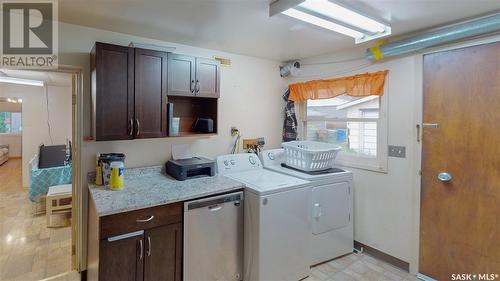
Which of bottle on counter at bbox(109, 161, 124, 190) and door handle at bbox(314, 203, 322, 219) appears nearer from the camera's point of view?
bottle on counter at bbox(109, 161, 124, 190)

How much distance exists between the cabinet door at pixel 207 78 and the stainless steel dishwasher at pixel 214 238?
104cm

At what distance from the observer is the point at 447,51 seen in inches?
88.4

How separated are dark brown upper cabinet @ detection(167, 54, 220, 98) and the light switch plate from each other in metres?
1.84

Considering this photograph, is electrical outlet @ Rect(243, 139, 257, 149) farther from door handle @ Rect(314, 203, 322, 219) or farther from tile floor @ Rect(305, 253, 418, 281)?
tile floor @ Rect(305, 253, 418, 281)

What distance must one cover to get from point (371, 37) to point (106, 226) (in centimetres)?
253

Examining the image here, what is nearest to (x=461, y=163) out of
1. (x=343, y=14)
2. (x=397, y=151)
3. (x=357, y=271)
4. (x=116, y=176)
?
(x=397, y=151)

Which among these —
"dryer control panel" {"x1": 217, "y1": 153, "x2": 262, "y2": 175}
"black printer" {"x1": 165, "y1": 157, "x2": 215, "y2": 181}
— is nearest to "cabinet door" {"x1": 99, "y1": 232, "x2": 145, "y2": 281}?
"black printer" {"x1": 165, "y1": 157, "x2": 215, "y2": 181}

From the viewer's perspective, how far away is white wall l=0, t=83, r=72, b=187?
5520mm

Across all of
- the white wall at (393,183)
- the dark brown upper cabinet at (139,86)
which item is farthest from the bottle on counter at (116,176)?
the white wall at (393,183)

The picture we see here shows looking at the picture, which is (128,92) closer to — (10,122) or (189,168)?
(189,168)

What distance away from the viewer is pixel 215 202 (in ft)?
7.05

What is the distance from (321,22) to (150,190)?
6.13 ft

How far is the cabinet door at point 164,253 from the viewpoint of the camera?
189 centimetres

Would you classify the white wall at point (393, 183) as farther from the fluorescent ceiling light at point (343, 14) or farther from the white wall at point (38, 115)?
the white wall at point (38, 115)
